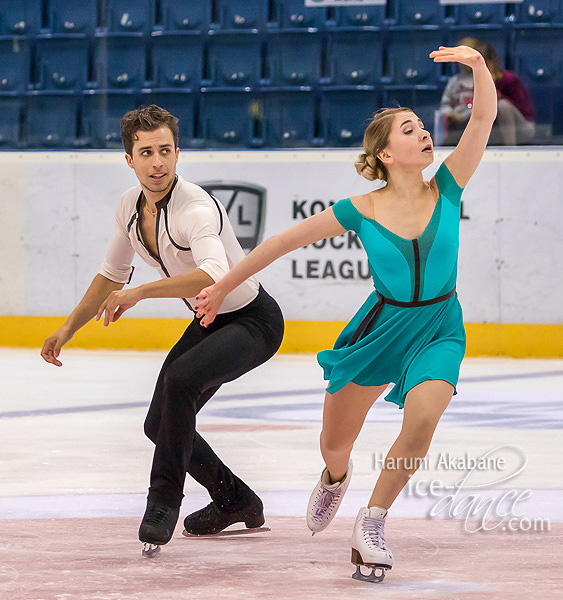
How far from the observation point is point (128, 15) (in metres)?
11.2

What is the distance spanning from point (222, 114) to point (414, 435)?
27.4 feet

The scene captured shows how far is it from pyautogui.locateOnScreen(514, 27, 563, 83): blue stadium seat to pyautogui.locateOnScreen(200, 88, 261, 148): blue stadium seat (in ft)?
8.69

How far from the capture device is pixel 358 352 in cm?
325

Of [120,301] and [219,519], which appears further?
[219,519]

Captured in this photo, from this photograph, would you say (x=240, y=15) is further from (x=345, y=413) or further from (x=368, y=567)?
(x=368, y=567)

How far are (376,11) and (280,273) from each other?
303 centimetres

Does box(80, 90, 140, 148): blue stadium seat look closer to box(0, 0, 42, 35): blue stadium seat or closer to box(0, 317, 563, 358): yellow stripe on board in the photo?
box(0, 0, 42, 35): blue stadium seat

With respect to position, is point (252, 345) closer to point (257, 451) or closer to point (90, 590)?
point (90, 590)

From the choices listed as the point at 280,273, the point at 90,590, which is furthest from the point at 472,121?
the point at 280,273

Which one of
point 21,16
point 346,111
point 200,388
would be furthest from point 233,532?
point 21,16

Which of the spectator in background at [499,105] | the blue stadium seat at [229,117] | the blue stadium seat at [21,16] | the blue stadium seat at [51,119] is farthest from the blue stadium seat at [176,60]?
the spectator in background at [499,105]

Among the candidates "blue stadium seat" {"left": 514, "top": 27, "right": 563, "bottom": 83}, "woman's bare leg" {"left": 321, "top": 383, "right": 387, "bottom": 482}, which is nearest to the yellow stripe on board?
"blue stadium seat" {"left": 514, "top": 27, "right": 563, "bottom": 83}

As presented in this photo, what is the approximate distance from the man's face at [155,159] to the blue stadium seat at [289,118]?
7.31m

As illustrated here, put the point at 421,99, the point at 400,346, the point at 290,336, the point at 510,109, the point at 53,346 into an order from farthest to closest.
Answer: the point at 421,99, the point at 510,109, the point at 290,336, the point at 53,346, the point at 400,346
